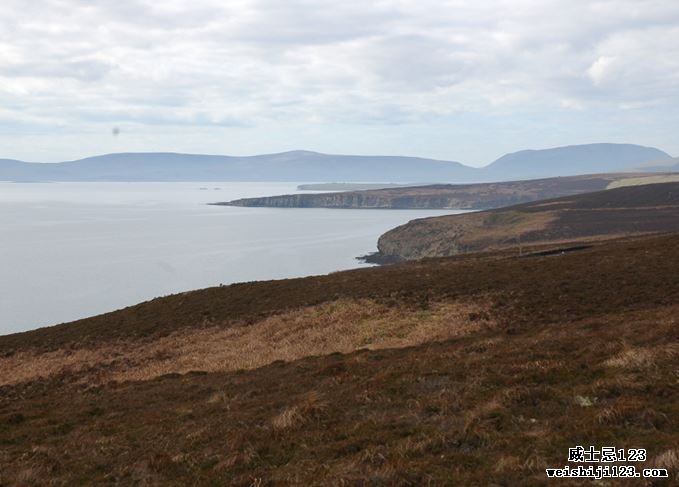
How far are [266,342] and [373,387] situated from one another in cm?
Result: 1421

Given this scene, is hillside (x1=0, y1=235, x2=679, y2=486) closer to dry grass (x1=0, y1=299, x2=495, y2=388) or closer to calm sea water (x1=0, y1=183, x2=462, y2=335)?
dry grass (x1=0, y1=299, x2=495, y2=388)

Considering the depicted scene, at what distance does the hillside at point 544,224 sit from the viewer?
11712 centimetres

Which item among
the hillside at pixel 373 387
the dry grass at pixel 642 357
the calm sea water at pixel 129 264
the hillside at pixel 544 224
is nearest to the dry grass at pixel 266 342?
the hillside at pixel 373 387

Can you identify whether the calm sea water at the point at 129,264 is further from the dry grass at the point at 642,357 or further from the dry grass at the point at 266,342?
the dry grass at the point at 642,357

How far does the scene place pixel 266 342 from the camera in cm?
3014

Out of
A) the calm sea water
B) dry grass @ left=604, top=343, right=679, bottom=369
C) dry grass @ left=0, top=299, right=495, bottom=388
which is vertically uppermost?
dry grass @ left=604, top=343, right=679, bottom=369

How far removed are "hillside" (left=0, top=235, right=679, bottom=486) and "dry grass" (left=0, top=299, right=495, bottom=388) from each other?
175 millimetres

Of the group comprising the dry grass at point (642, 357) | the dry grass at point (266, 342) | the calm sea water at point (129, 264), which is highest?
the dry grass at point (642, 357)

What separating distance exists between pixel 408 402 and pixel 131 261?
434 ft

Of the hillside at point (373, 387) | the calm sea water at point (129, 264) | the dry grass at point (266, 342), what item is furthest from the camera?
the calm sea water at point (129, 264)

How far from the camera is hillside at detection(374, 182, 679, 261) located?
384 ft

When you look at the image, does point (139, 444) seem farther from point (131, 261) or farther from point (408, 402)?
point (131, 261)

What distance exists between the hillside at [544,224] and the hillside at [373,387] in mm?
80219

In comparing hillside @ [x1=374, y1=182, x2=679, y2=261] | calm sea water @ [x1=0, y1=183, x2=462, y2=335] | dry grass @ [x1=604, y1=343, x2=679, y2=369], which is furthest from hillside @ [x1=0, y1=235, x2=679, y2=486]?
hillside @ [x1=374, y1=182, x2=679, y2=261]
